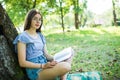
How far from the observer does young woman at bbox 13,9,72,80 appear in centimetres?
418

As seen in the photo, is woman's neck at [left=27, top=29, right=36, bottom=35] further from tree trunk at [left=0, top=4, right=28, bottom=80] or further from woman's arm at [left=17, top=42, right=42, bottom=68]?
woman's arm at [left=17, top=42, right=42, bottom=68]

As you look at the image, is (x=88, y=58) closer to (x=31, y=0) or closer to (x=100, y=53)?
(x=100, y=53)

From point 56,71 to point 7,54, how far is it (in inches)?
34.1

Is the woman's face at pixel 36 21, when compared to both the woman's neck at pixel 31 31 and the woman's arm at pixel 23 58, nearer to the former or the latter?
the woman's neck at pixel 31 31

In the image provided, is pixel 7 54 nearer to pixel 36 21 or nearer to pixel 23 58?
pixel 23 58

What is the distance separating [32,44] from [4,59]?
50cm

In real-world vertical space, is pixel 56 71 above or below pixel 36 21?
below

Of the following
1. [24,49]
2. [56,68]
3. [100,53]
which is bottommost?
[100,53]

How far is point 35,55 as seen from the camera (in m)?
4.52

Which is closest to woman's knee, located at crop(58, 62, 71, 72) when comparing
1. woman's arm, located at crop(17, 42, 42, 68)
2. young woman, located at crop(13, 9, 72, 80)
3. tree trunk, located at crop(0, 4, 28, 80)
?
young woman, located at crop(13, 9, 72, 80)

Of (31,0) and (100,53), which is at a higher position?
(31,0)

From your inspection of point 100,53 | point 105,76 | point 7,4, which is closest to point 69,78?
point 105,76

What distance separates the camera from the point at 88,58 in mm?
9102

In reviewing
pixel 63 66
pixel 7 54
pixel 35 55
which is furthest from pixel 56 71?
pixel 7 54
